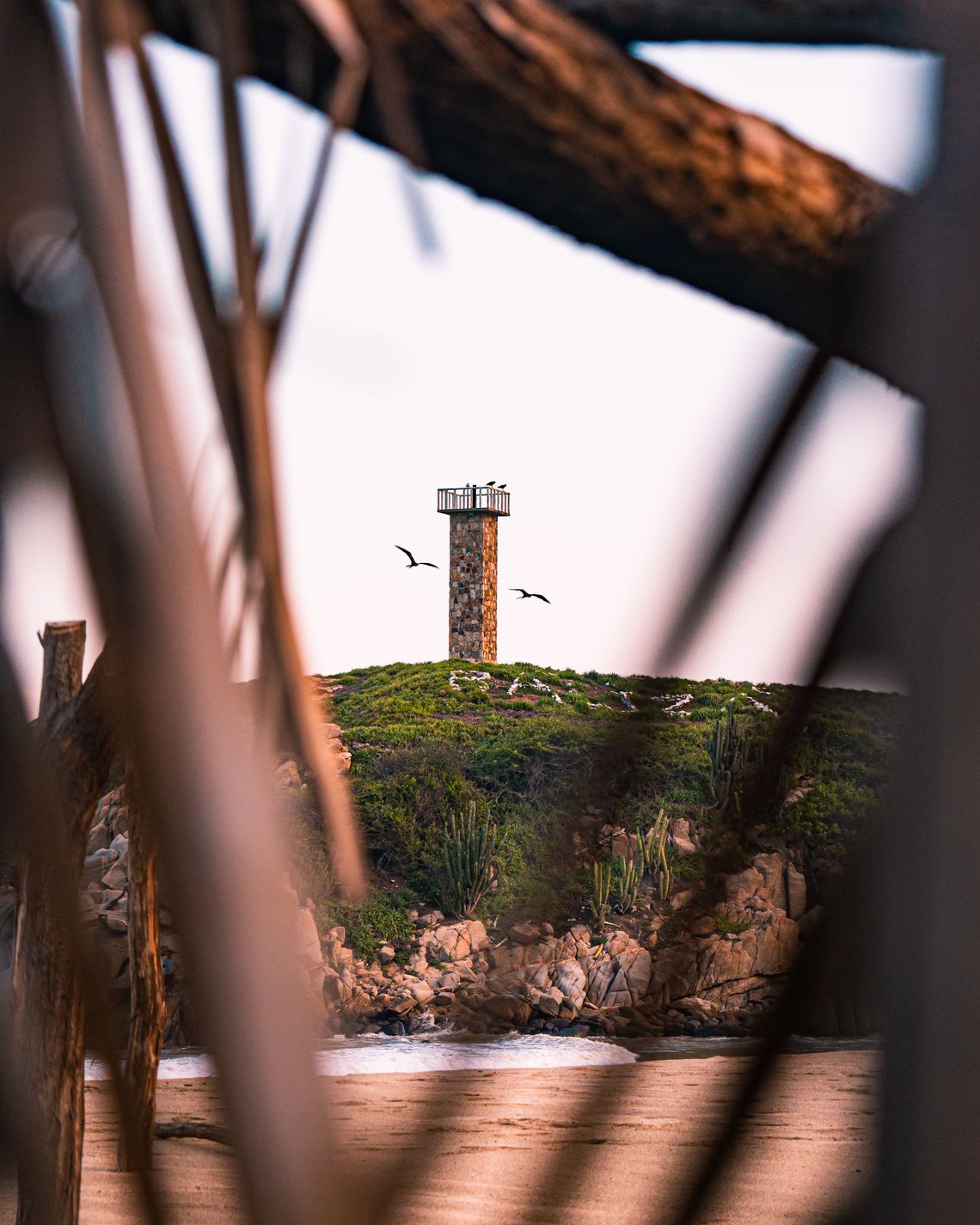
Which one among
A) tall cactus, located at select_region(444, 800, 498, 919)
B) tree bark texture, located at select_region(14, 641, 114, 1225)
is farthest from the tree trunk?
tall cactus, located at select_region(444, 800, 498, 919)

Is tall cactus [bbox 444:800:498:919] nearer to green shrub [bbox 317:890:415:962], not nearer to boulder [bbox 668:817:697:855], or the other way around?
green shrub [bbox 317:890:415:962]

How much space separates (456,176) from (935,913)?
35 cm

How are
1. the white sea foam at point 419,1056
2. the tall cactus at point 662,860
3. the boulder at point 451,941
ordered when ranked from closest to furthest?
the white sea foam at point 419,1056, the boulder at point 451,941, the tall cactus at point 662,860

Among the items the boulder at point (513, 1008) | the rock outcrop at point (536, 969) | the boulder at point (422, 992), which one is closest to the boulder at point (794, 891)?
the rock outcrop at point (536, 969)

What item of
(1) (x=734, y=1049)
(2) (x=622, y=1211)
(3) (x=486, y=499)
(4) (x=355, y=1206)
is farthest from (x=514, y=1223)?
(3) (x=486, y=499)

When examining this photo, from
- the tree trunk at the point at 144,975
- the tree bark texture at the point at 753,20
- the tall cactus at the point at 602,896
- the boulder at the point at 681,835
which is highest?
the tree bark texture at the point at 753,20

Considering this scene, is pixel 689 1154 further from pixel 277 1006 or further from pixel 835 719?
pixel 835 719

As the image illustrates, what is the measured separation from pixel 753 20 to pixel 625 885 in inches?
358

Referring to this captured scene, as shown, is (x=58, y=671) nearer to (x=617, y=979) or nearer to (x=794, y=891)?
(x=617, y=979)

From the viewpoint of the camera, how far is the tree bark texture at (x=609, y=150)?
438mm

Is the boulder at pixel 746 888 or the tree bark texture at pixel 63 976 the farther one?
the boulder at pixel 746 888

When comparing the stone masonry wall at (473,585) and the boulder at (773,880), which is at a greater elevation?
the stone masonry wall at (473,585)

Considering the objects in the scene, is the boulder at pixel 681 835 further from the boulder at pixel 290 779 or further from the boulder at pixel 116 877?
the boulder at pixel 116 877

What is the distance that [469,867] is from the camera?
9492 mm
